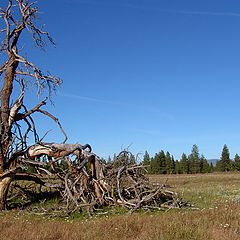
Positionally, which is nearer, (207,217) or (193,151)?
(207,217)

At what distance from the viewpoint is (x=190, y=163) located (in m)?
111

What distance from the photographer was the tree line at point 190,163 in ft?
344

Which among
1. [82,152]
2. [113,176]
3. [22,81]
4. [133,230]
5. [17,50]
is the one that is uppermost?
[17,50]

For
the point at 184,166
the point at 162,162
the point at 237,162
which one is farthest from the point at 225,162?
the point at 162,162

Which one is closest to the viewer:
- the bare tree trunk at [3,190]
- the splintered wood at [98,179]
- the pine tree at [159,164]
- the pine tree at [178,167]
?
the splintered wood at [98,179]

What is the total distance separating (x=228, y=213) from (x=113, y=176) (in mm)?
6435

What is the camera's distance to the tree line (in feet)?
344

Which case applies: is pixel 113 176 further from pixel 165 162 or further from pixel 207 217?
pixel 165 162

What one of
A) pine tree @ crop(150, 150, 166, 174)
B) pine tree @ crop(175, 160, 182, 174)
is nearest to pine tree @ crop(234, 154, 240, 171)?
pine tree @ crop(175, 160, 182, 174)

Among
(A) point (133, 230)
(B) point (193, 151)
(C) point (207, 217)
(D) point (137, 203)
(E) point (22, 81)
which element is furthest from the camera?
(B) point (193, 151)

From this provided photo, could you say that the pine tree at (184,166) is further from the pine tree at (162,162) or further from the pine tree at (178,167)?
the pine tree at (162,162)

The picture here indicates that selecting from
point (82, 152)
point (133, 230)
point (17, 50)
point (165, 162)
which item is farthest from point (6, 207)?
point (165, 162)

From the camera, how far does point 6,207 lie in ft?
53.6

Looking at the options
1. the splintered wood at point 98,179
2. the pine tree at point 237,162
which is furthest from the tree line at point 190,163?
the splintered wood at point 98,179
